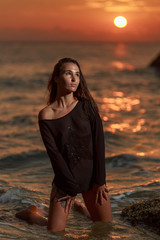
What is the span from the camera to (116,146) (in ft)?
36.4

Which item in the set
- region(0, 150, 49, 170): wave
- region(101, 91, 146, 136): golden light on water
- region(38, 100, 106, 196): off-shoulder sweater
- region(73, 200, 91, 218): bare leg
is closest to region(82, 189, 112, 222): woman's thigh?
region(38, 100, 106, 196): off-shoulder sweater

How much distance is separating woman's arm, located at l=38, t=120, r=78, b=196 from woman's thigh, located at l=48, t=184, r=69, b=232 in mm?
206

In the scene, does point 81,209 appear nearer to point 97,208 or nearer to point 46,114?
point 97,208

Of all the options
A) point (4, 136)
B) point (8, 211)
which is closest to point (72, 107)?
point (8, 211)

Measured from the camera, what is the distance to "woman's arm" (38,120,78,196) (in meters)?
4.25

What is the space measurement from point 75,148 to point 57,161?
28 cm

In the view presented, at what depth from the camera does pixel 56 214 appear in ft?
14.4

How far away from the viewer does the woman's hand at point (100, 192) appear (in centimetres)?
444

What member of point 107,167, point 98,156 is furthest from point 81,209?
point 107,167

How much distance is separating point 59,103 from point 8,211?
2176 millimetres

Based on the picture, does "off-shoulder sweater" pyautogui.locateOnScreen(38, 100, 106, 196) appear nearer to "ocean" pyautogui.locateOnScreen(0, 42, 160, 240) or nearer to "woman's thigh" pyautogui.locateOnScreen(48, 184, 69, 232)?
"woman's thigh" pyautogui.locateOnScreen(48, 184, 69, 232)

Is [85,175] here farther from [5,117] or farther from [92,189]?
[5,117]

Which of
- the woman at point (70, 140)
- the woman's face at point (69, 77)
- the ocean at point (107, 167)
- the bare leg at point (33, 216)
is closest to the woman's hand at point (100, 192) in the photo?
the woman at point (70, 140)

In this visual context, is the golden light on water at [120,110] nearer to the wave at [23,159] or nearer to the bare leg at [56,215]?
the wave at [23,159]
